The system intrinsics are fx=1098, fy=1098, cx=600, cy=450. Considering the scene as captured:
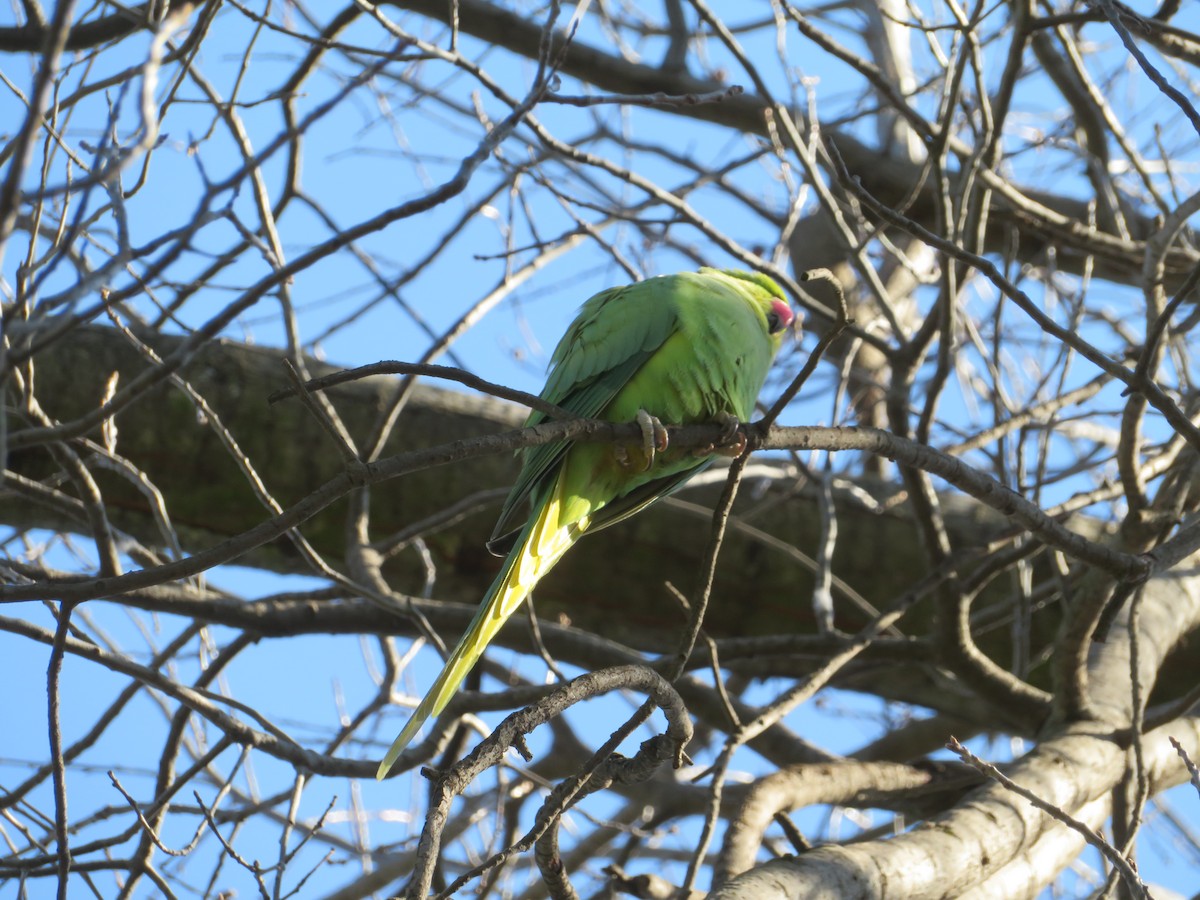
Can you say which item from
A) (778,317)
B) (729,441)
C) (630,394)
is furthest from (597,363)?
(778,317)

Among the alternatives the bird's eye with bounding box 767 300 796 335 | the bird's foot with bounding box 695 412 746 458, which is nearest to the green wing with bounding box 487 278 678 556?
the bird's foot with bounding box 695 412 746 458

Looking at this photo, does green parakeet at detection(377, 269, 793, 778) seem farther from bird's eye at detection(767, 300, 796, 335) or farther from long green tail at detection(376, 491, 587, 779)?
bird's eye at detection(767, 300, 796, 335)

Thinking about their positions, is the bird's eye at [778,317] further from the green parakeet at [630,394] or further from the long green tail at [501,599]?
the long green tail at [501,599]

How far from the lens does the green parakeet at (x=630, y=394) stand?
2857 millimetres

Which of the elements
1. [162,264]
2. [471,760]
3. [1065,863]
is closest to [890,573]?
[1065,863]

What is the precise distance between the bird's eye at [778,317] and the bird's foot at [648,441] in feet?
3.07

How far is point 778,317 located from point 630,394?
802 millimetres

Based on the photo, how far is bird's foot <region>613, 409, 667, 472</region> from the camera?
251cm

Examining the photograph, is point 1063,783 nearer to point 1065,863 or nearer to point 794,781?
point 1065,863

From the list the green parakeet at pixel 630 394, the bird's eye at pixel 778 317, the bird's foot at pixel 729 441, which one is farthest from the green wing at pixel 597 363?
the bird's eye at pixel 778 317


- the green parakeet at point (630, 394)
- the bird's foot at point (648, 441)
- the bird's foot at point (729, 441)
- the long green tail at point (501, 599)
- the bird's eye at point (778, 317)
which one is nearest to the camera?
the long green tail at point (501, 599)

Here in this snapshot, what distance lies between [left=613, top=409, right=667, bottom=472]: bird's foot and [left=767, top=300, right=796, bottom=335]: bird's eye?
0.93 meters

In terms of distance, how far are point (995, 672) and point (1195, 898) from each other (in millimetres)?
1362

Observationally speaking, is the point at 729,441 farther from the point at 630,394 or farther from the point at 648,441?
the point at 630,394
